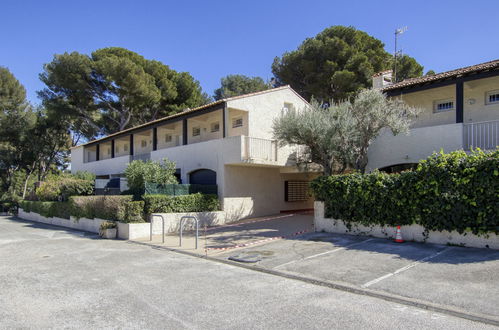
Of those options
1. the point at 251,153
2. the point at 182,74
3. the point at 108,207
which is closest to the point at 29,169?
the point at 182,74

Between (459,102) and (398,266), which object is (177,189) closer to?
(398,266)

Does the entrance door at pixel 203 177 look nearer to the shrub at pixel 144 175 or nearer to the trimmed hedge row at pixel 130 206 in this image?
the trimmed hedge row at pixel 130 206

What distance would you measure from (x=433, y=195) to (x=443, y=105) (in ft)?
23.0

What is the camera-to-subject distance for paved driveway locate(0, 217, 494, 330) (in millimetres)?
4809

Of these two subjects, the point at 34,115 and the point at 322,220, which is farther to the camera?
the point at 34,115

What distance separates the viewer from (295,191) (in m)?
20.5

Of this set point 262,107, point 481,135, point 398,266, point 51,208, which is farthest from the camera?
point 51,208

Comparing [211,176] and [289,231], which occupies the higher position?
[211,176]

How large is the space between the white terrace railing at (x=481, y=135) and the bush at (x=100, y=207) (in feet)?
42.7

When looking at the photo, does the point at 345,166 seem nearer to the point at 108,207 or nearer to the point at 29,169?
the point at 108,207

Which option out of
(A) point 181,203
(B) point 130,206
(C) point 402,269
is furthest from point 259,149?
(C) point 402,269

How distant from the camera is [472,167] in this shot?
28.1ft

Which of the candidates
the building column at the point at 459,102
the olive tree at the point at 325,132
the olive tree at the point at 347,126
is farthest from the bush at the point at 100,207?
the building column at the point at 459,102

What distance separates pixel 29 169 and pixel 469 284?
3940 cm
